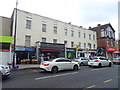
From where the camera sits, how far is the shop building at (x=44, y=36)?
17684mm

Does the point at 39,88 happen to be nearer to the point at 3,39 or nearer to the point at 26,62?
the point at 3,39

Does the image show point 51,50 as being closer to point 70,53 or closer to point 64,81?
point 70,53

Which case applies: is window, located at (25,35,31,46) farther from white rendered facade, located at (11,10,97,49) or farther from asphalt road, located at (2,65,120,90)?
asphalt road, located at (2,65,120,90)

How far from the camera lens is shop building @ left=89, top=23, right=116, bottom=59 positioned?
31.5 metres

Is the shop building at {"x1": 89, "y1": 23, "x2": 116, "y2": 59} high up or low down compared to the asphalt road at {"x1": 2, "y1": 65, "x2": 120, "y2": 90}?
up

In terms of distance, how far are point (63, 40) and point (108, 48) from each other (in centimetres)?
1730

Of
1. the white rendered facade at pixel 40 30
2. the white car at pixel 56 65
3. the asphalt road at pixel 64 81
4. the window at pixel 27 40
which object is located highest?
the white rendered facade at pixel 40 30

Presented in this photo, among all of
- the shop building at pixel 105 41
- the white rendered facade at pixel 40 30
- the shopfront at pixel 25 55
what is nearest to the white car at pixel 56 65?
the shopfront at pixel 25 55

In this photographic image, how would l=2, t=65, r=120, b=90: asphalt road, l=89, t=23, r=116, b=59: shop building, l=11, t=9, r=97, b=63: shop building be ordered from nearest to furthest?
l=2, t=65, r=120, b=90: asphalt road
l=11, t=9, r=97, b=63: shop building
l=89, t=23, r=116, b=59: shop building

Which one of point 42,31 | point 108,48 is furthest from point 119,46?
point 42,31

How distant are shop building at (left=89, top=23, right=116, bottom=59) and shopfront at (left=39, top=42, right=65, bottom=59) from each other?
15.7 metres

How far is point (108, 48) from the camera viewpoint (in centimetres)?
3180

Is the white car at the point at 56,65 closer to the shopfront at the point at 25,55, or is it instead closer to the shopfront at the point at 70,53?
the shopfront at the point at 25,55

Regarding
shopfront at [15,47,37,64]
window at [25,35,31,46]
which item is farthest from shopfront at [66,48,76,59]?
window at [25,35,31,46]
